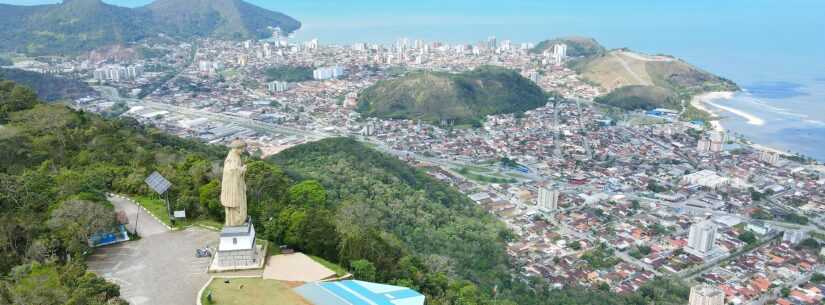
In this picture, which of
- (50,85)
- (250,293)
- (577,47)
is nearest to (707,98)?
(577,47)

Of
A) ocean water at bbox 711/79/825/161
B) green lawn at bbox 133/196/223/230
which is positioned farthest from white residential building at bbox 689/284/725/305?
ocean water at bbox 711/79/825/161

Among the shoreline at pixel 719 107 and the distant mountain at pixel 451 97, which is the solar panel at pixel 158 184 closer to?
the distant mountain at pixel 451 97

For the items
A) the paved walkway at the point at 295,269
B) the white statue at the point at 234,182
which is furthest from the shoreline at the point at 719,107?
the white statue at the point at 234,182

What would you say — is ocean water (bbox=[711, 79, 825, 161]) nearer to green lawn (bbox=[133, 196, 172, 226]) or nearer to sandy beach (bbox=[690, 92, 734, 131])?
sandy beach (bbox=[690, 92, 734, 131])

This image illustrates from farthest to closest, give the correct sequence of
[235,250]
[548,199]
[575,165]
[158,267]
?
[575,165] → [548,199] → [158,267] → [235,250]

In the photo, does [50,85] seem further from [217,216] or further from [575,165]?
[217,216]
